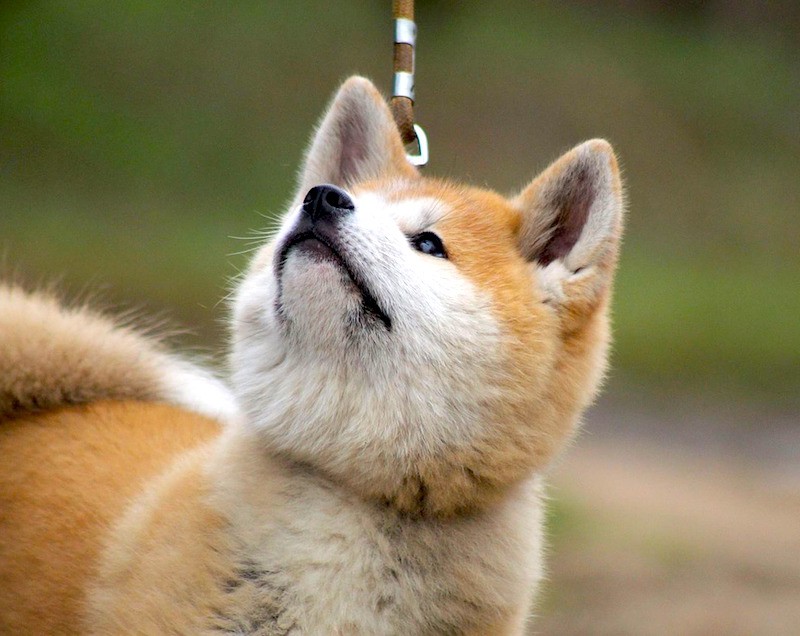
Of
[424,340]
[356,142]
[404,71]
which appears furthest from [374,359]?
[404,71]

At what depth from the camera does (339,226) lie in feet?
7.70

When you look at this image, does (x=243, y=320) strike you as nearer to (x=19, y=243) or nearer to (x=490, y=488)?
(x=490, y=488)

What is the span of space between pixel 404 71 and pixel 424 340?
1009mm

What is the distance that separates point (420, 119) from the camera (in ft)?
30.2

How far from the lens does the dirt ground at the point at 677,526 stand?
15.5 feet

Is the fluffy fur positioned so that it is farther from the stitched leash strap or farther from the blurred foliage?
the blurred foliage

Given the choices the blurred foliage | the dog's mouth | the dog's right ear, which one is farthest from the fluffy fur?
the blurred foliage

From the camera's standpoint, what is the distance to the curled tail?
9.89 ft

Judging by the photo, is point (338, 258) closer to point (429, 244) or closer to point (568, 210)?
point (429, 244)

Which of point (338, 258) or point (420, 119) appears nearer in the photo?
point (338, 258)

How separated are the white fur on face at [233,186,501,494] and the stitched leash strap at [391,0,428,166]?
667mm

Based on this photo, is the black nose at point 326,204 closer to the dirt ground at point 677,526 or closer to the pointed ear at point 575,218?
the pointed ear at point 575,218

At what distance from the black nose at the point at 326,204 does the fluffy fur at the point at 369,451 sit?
0.02 metres

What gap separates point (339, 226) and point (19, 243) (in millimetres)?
6468
